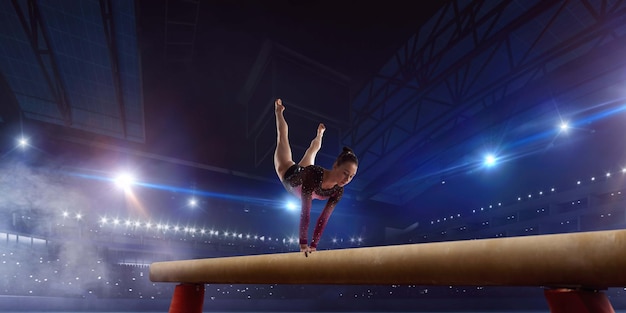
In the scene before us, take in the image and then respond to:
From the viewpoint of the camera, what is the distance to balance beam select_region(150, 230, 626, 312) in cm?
108

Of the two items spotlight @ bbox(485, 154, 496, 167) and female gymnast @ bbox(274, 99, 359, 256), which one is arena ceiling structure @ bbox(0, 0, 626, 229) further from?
female gymnast @ bbox(274, 99, 359, 256)

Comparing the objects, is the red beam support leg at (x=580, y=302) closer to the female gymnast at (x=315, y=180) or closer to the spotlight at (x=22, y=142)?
the female gymnast at (x=315, y=180)

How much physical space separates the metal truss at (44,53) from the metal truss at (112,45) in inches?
33.9

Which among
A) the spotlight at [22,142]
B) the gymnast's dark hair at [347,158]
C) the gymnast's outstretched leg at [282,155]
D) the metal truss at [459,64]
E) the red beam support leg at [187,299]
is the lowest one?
the red beam support leg at [187,299]

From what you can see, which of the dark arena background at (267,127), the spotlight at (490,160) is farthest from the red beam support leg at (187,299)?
the spotlight at (490,160)

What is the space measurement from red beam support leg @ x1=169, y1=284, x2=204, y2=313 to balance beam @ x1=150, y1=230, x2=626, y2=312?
3.03 ft

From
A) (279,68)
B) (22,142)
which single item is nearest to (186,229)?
(22,142)

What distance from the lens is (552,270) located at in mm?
1163

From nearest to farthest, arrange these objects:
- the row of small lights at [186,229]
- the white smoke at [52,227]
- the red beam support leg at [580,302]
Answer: the red beam support leg at [580,302]
the white smoke at [52,227]
the row of small lights at [186,229]

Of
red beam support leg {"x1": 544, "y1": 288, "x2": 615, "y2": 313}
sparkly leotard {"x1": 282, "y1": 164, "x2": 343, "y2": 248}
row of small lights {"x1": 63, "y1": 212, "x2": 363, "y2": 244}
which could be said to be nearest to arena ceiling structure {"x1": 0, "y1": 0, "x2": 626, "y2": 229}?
row of small lights {"x1": 63, "y1": 212, "x2": 363, "y2": 244}

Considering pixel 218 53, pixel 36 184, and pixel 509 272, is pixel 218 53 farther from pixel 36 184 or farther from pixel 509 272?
pixel 509 272

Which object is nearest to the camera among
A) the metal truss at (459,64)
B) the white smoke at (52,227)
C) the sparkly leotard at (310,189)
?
the sparkly leotard at (310,189)

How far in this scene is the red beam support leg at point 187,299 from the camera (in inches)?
105

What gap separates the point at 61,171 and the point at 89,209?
1516 mm
